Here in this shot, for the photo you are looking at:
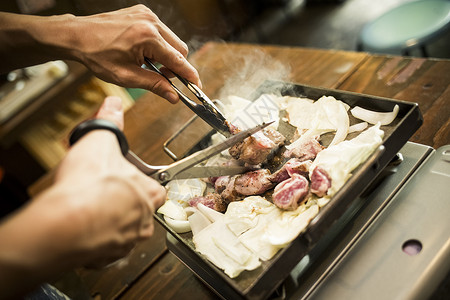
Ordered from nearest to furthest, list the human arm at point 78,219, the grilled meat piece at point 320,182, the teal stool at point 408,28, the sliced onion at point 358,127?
1. the human arm at point 78,219
2. the grilled meat piece at point 320,182
3. the sliced onion at point 358,127
4. the teal stool at point 408,28

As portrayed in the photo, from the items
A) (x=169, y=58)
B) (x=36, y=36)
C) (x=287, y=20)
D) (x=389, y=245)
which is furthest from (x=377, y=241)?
(x=287, y=20)

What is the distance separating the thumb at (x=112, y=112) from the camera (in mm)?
1109

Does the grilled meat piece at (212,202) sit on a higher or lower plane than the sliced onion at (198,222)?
higher

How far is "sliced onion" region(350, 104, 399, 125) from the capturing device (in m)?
1.52

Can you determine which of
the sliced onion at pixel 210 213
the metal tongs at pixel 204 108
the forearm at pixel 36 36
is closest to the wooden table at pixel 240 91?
the sliced onion at pixel 210 213

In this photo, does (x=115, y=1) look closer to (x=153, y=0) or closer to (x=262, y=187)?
(x=153, y=0)

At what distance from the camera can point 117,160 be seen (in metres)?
0.98

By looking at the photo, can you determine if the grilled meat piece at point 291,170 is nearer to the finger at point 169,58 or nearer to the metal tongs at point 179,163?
the metal tongs at point 179,163

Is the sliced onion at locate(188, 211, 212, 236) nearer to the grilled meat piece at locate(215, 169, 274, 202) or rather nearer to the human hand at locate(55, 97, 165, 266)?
the grilled meat piece at locate(215, 169, 274, 202)

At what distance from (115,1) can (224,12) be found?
518cm

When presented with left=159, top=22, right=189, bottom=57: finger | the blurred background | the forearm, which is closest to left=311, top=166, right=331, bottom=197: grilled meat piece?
left=159, top=22, right=189, bottom=57: finger

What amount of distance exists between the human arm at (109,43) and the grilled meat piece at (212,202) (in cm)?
53

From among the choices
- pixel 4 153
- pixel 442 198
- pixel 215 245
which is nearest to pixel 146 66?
pixel 215 245

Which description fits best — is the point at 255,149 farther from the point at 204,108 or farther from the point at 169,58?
the point at 169,58
